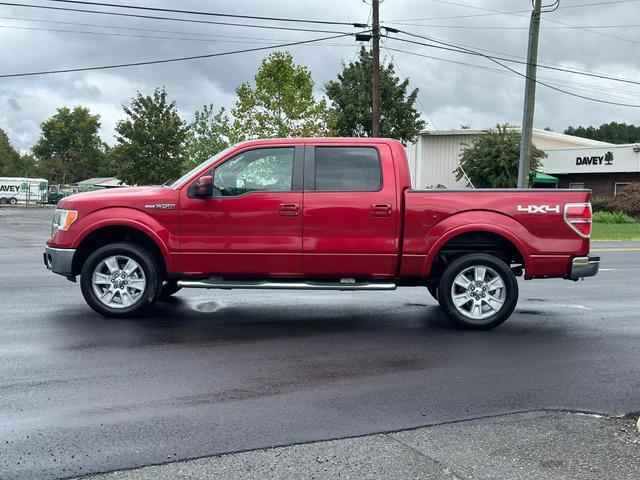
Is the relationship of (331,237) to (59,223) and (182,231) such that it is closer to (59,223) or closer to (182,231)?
(182,231)

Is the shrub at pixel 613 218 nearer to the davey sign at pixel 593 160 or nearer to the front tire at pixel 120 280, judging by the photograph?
the davey sign at pixel 593 160

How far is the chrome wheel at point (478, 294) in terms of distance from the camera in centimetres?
790

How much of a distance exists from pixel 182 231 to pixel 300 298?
261cm

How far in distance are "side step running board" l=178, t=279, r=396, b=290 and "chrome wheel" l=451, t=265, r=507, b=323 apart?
743mm

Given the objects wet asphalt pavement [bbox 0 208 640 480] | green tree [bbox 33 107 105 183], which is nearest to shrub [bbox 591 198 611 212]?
wet asphalt pavement [bbox 0 208 640 480]

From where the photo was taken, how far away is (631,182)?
45.6 metres

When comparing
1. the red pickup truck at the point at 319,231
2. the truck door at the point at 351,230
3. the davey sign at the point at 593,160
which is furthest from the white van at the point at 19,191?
the truck door at the point at 351,230

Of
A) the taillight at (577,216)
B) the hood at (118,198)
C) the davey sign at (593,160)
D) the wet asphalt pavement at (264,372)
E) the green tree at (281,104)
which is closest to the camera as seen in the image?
the wet asphalt pavement at (264,372)

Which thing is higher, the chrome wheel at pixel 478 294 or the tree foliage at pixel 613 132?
the tree foliage at pixel 613 132

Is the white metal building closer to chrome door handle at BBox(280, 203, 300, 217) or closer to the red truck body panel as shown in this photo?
the red truck body panel

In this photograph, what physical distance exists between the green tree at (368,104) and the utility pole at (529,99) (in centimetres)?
1705

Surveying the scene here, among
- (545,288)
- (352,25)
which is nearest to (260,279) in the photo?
(545,288)

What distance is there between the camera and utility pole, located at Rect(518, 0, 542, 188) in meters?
23.1

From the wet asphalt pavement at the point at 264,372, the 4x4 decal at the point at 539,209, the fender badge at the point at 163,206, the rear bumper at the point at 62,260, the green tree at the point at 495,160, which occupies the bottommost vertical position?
the wet asphalt pavement at the point at 264,372
